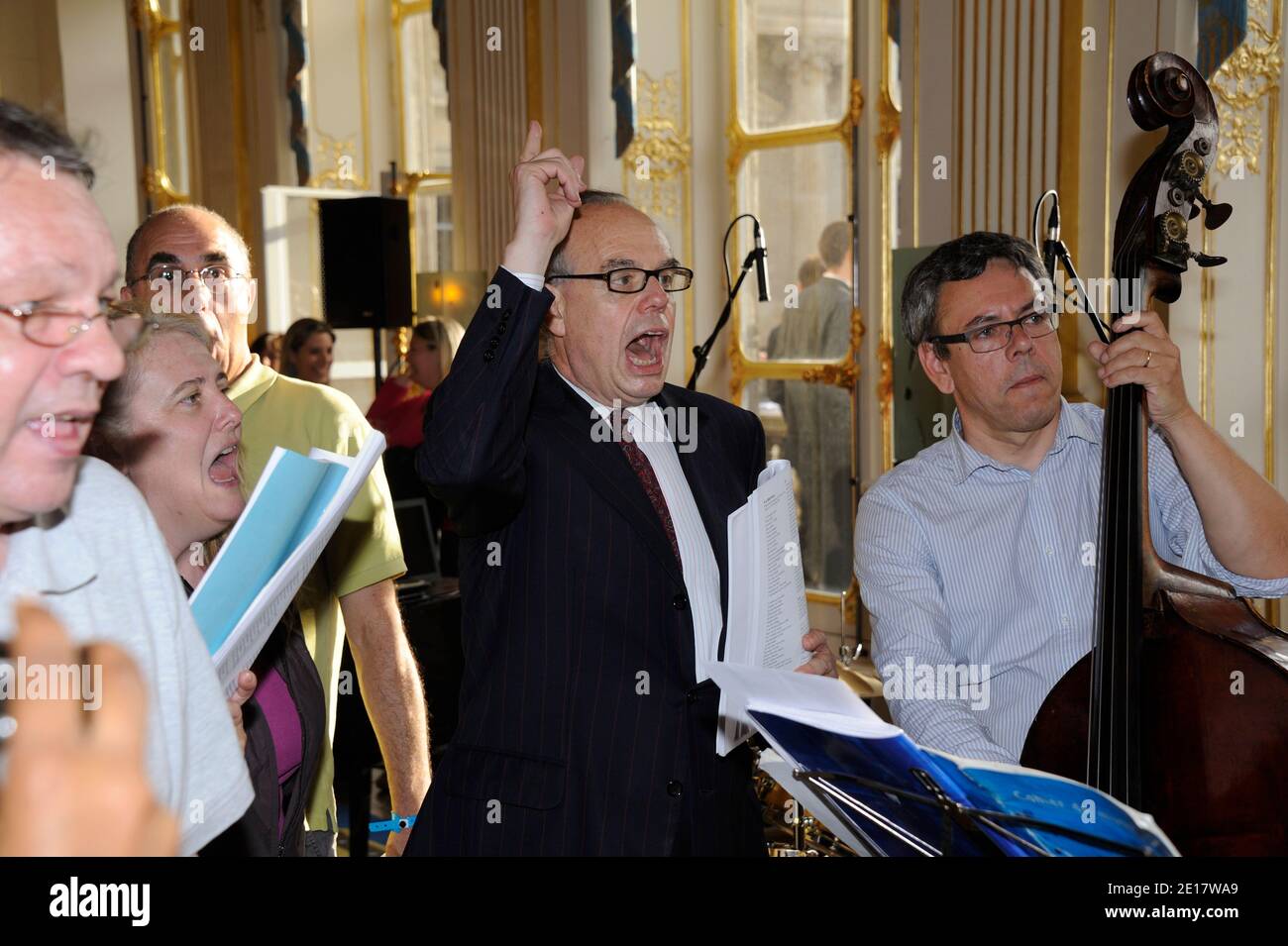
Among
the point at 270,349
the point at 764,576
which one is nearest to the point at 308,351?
the point at 270,349

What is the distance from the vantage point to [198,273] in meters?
2.28

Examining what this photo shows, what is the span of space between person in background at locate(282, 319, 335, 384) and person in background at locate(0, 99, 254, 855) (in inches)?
193

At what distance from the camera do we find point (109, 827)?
2.78 feet

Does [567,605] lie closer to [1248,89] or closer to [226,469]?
[226,469]

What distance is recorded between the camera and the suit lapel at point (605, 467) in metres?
1.76

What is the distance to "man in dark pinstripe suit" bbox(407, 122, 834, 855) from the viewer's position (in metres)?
1.66

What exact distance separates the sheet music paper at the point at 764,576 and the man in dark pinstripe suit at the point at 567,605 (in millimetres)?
87

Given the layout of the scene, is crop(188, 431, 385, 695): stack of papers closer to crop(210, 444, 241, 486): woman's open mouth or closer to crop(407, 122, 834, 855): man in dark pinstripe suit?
crop(407, 122, 834, 855): man in dark pinstripe suit

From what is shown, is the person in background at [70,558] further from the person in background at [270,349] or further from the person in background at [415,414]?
the person in background at [270,349]

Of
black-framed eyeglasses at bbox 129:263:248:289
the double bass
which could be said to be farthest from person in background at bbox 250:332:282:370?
the double bass

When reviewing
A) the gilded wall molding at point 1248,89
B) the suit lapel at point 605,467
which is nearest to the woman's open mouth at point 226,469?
the suit lapel at point 605,467
